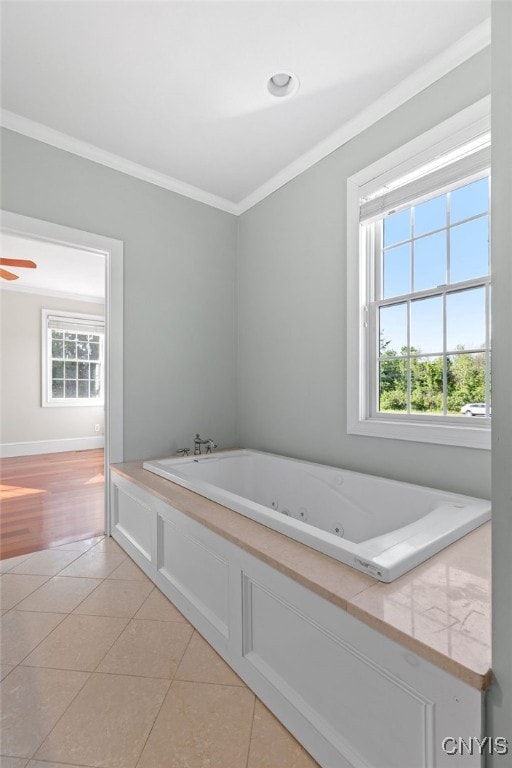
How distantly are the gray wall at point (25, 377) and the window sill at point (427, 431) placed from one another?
540 cm

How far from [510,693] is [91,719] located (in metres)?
1.23

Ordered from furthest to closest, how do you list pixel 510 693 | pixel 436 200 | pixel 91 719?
pixel 436 200 < pixel 91 719 < pixel 510 693

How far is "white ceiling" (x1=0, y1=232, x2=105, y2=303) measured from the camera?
14.0 feet

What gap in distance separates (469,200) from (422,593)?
5.98 ft

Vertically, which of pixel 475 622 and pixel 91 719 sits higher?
pixel 475 622

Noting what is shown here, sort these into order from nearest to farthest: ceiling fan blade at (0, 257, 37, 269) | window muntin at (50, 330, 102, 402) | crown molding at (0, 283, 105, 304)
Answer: ceiling fan blade at (0, 257, 37, 269) < crown molding at (0, 283, 105, 304) < window muntin at (50, 330, 102, 402)

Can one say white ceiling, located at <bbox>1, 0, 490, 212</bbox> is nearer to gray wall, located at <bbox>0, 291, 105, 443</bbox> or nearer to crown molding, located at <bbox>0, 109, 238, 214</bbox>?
crown molding, located at <bbox>0, 109, 238, 214</bbox>

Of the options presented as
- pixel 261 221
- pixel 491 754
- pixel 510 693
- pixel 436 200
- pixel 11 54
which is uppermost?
pixel 11 54

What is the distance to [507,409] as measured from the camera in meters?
0.69

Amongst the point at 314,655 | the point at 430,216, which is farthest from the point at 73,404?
the point at 314,655

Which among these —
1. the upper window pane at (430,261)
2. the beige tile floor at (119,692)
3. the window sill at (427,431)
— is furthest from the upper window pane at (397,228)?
the beige tile floor at (119,692)

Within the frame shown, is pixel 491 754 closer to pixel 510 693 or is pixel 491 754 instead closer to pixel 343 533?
pixel 510 693

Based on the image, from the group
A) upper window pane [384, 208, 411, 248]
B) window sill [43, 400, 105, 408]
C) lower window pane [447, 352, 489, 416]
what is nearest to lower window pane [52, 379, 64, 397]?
window sill [43, 400, 105, 408]

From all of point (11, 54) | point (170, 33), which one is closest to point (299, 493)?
point (170, 33)
